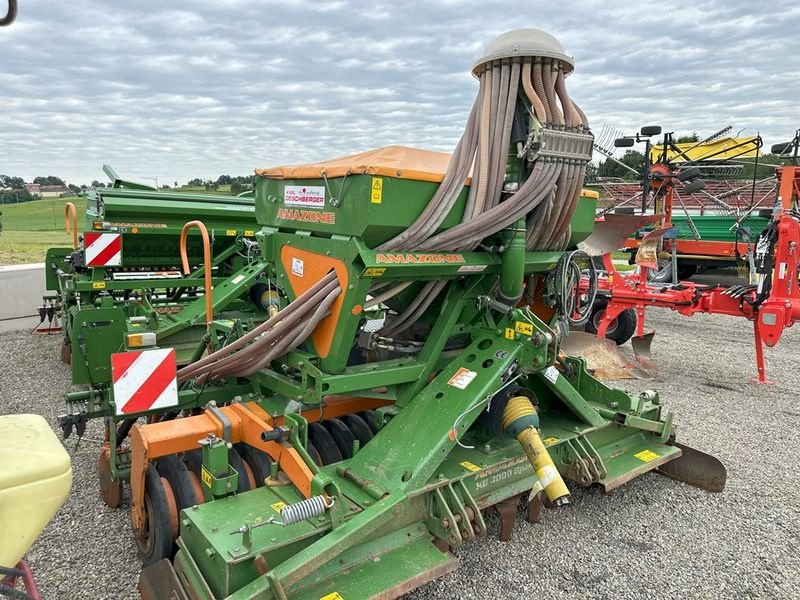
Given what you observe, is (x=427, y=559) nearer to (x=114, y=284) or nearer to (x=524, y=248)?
(x=524, y=248)

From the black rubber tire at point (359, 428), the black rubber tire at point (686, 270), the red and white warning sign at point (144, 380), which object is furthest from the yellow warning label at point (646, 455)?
the black rubber tire at point (686, 270)

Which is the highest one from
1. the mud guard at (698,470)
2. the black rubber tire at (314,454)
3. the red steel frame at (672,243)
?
the red steel frame at (672,243)

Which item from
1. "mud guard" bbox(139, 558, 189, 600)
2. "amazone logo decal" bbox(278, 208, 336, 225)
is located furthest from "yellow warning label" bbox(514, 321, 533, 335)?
"mud guard" bbox(139, 558, 189, 600)

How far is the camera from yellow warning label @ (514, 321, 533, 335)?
3.16 meters

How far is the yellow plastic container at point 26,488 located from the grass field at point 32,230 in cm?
1128

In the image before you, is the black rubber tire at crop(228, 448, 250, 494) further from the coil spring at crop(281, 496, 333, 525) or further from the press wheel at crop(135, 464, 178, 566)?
the coil spring at crop(281, 496, 333, 525)

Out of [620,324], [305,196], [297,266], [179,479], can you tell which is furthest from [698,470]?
[620,324]

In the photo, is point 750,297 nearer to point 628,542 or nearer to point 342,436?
point 628,542

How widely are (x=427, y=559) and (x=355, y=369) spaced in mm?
1039

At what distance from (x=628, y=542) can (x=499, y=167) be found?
6.92ft

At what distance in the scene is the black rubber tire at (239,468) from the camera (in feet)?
9.29

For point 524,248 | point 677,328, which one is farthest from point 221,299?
point 677,328

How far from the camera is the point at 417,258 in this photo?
9.74 ft

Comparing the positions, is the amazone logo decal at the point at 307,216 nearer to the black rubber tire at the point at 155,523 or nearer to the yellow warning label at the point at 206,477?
the yellow warning label at the point at 206,477
